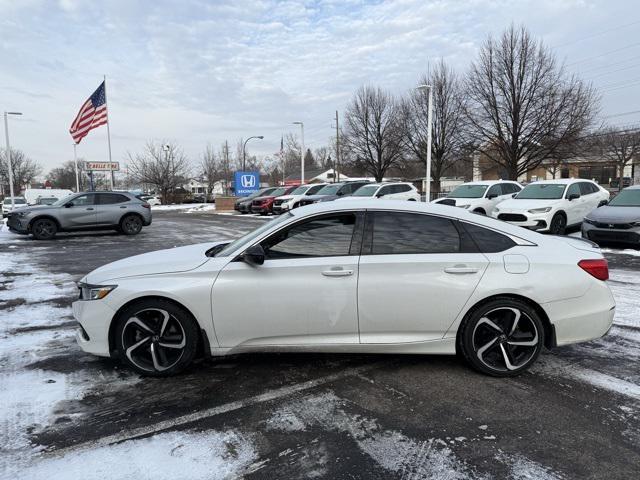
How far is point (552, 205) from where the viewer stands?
42.1 feet

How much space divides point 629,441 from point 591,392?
0.70 m

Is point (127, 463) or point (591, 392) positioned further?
point (591, 392)

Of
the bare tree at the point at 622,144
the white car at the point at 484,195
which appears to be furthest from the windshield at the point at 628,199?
the bare tree at the point at 622,144

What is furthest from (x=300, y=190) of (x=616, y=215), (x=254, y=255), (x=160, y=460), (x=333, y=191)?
(x=160, y=460)

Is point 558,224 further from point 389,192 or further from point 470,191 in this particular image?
point 389,192

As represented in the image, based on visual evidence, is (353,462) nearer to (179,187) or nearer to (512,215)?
(512,215)

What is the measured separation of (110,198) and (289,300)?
1433 centimetres

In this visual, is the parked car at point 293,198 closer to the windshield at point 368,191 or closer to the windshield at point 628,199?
the windshield at point 368,191

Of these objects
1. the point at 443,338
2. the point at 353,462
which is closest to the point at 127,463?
the point at 353,462

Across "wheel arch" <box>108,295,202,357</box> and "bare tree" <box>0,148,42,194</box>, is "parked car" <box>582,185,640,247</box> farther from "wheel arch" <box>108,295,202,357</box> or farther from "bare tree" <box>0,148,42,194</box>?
"bare tree" <box>0,148,42,194</box>

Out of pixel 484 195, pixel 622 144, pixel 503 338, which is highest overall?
pixel 622 144

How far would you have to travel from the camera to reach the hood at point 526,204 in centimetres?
1288

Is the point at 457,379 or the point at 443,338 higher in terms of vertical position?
the point at 443,338

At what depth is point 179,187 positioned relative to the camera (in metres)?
57.9
